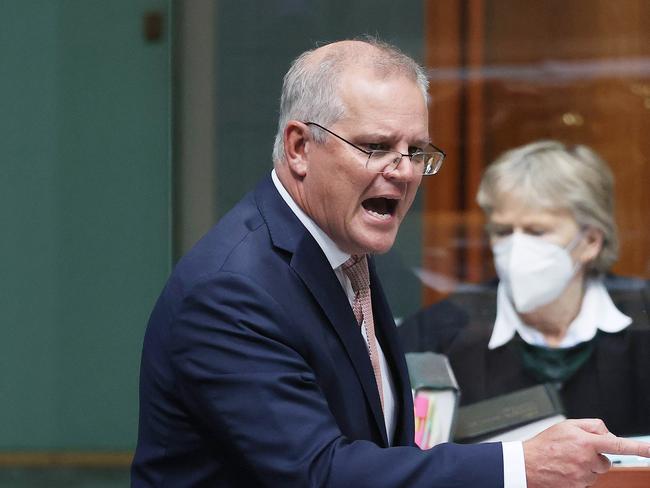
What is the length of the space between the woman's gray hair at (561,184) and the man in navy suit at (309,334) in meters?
1.94

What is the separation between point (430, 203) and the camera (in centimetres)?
465

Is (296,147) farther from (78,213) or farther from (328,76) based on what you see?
(78,213)

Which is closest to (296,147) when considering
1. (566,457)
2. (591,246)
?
(566,457)

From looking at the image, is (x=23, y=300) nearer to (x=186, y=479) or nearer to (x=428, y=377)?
(x=428, y=377)

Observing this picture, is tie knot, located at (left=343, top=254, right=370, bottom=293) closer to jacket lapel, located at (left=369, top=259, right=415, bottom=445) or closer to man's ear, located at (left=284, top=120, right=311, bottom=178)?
jacket lapel, located at (left=369, top=259, right=415, bottom=445)

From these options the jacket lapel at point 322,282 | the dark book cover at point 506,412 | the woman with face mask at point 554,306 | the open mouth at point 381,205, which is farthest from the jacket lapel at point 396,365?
the woman with face mask at point 554,306

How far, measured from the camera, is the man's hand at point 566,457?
2.22 metres

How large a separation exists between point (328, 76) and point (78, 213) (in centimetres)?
267

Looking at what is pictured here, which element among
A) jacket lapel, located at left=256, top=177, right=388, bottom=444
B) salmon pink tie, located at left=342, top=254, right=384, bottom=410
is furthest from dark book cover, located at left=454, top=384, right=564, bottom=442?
jacket lapel, located at left=256, top=177, right=388, bottom=444

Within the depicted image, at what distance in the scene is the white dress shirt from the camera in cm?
223

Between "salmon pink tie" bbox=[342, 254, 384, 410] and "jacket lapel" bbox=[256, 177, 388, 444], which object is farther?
"salmon pink tie" bbox=[342, 254, 384, 410]

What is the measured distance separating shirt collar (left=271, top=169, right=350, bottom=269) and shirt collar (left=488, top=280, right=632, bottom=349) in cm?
210

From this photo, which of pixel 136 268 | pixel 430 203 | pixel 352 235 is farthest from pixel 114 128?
pixel 352 235

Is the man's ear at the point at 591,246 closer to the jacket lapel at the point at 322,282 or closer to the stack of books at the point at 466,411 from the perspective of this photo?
the stack of books at the point at 466,411
